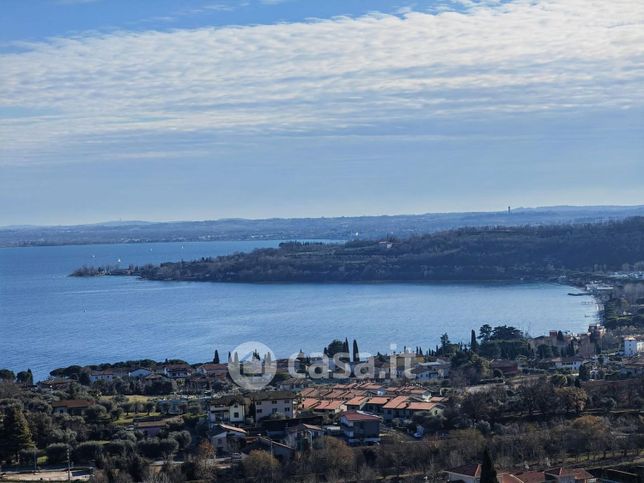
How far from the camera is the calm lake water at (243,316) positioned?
29.0 m

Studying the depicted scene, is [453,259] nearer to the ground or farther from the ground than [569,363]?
farther from the ground

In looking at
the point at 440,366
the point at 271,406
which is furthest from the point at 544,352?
the point at 271,406

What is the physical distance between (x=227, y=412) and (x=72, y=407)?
250 centimetres

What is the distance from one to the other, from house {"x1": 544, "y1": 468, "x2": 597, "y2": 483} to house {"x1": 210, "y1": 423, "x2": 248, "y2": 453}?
4072 millimetres

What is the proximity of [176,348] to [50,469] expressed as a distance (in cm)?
1598

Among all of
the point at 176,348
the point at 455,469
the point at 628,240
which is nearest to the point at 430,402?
the point at 455,469

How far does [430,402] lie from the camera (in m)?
15.7

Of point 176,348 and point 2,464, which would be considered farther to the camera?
point 176,348

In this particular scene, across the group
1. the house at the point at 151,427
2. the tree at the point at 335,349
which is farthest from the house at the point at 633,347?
the house at the point at 151,427

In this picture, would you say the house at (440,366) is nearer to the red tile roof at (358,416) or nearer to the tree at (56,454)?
the red tile roof at (358,416)

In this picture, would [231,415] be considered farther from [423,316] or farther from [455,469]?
[423,316]

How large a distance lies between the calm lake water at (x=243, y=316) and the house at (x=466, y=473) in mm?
14311

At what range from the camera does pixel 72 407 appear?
51.6 ft

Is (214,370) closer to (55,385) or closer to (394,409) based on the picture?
(55,385)
